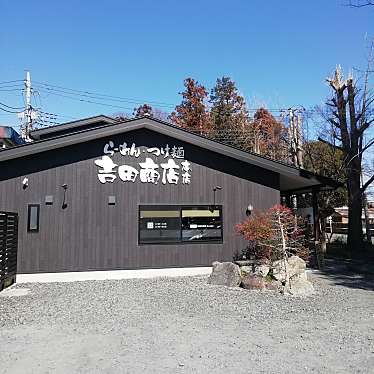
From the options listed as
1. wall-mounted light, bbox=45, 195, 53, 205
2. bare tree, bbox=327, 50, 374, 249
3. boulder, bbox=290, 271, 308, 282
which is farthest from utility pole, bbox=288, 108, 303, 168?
wall-mounted light, bbox=45, 195, 53, 205

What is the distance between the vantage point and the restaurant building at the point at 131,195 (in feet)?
31.5

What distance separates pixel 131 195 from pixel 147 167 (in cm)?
86

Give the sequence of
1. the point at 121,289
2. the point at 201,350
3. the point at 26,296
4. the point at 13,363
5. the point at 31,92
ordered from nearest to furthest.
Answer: the point at 13,363 < the point at 201,350 < the point at 26,296 < the point at 121,289 < the point at 31,92

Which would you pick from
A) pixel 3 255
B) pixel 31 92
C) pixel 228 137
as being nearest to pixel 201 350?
pixel 3 255

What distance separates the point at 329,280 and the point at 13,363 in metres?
7.40

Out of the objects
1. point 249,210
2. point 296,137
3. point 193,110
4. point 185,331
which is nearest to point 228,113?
point 193,110

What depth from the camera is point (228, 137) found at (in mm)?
28250

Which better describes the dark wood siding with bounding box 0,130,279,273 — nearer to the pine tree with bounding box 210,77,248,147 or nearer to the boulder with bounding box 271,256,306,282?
the boulder with bounding box 271,256,306,282

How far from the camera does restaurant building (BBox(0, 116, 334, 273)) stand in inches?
378

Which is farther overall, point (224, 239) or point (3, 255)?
point (224, 239)

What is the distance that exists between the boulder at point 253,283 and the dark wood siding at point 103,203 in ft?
8.28

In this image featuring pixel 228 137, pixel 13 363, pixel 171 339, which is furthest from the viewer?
pixel 228 137

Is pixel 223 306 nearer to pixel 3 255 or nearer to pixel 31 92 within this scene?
pixel 3 255

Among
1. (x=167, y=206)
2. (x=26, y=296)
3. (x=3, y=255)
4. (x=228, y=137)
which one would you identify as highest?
(x=228, y=137)
